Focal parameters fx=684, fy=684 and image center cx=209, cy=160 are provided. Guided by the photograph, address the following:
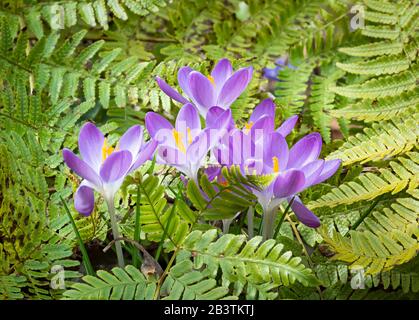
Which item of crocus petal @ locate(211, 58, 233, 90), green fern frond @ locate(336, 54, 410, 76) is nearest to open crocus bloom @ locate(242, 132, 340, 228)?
crocus petal @ locate(211, 58, 233, 90)

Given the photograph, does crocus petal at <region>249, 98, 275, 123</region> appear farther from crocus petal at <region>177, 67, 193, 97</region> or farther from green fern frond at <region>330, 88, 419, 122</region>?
green fern frond at <region>330, 88, 419, 122</region>

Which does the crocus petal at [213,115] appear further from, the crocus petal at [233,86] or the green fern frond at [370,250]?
the green fern frond at [370,250]

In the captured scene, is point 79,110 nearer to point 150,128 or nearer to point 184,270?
point 150,128

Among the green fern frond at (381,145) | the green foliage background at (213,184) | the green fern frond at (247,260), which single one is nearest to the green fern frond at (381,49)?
the green foliage background at (213,184)

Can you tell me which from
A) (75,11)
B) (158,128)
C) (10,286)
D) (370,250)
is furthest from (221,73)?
(75,11)

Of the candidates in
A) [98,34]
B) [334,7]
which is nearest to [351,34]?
[334,7]

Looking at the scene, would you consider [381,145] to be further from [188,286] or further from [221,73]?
[188,286]
